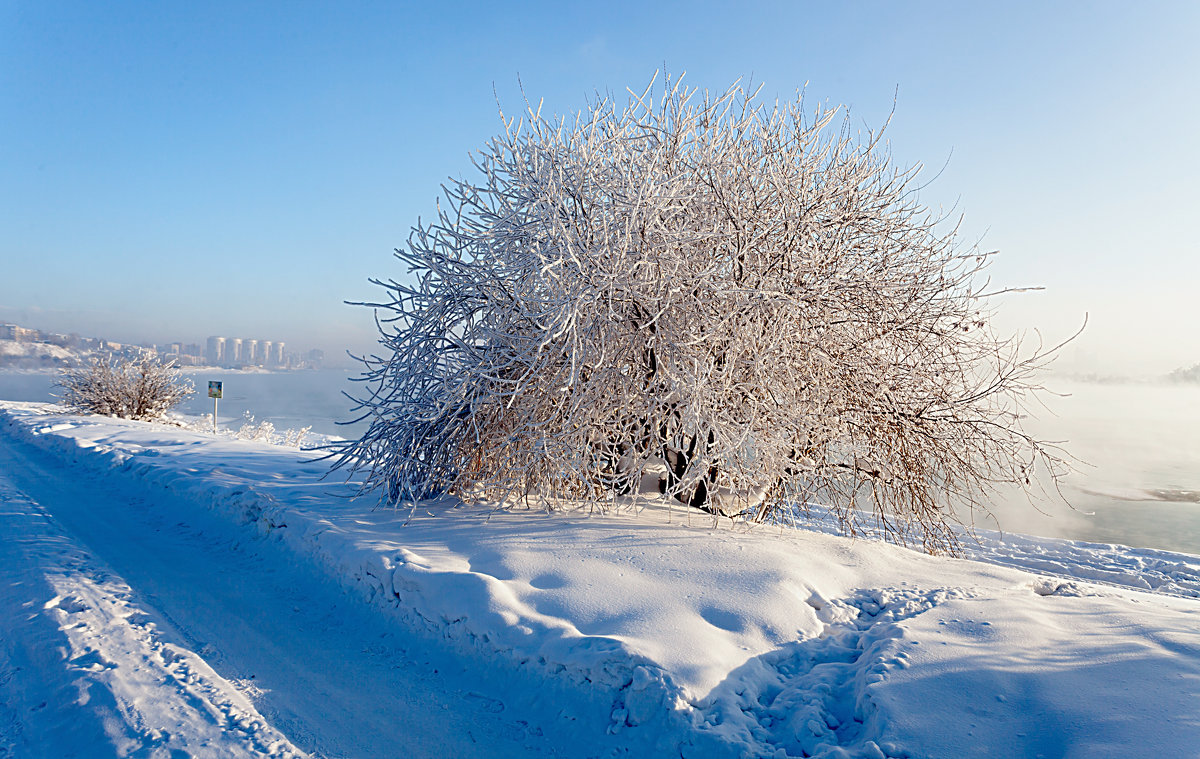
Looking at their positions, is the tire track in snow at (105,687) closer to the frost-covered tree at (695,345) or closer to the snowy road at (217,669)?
the snowy road at (217,669)

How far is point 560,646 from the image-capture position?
364 centimetres

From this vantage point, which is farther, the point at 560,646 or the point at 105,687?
the point at 560,646

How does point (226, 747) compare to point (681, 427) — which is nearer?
point (226, 747)

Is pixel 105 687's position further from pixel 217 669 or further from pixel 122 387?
pixel 122 387

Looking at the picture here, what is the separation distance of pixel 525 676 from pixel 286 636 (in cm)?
188

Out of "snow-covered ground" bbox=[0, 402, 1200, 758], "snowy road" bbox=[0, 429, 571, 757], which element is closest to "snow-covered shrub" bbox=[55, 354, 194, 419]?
"snow-covered ground" bbox=[0, 402, 1200, 758]

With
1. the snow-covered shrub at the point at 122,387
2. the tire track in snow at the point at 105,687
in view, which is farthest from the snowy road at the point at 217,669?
the snow-covered shrub at the point at 122,387

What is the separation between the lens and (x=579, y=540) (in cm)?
554

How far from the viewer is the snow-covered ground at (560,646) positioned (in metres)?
2.96

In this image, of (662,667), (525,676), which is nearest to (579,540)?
(525,676)

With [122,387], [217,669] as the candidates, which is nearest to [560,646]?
[217,669]

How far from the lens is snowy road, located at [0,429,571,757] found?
309 centimetres

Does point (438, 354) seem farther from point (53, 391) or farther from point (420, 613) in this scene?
point (53, 391)

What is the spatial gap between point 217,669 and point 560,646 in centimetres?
209
